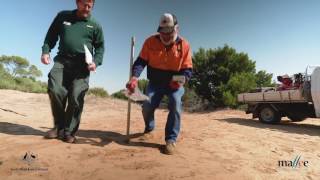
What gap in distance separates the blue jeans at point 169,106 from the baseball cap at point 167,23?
0.91m

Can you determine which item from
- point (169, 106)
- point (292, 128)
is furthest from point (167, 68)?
point (292, 128)

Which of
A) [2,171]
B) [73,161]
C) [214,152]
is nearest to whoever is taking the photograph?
[2,171]

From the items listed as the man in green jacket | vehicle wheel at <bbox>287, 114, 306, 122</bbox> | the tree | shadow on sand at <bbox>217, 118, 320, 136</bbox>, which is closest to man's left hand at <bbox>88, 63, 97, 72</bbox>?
the man in green jacket

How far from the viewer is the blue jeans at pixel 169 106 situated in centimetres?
509

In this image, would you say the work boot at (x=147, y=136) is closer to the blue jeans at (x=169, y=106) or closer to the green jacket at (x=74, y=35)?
the blue jeans at (x=169, y=106)

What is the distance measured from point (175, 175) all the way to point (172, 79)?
1732 mm

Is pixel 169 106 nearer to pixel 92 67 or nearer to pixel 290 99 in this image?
pixel 92 67

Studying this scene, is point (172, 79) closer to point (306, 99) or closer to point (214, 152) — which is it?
point (214, 152)

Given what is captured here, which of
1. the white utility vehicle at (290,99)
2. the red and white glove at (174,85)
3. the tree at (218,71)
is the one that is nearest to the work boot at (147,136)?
the red and white glove at (174,85)

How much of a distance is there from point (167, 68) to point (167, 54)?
222 mm

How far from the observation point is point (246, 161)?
185 inches

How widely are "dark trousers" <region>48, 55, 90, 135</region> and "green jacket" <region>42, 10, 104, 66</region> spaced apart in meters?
0.19

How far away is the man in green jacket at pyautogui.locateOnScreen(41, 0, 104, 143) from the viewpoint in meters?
5.23

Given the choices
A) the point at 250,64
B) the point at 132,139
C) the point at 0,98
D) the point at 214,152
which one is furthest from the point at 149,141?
the point at 250,64
